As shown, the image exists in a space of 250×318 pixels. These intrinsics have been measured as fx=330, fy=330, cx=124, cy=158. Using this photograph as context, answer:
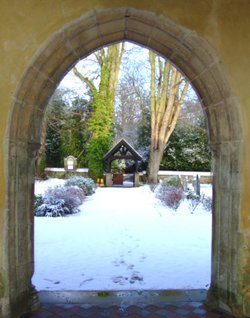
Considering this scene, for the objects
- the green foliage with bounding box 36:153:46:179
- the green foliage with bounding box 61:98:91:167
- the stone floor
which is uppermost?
the green foliage with bounding box 61:98:91:167

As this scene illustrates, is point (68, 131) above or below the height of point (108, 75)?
below

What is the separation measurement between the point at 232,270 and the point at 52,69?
8.52 ft

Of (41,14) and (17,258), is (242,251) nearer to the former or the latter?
(17,258)

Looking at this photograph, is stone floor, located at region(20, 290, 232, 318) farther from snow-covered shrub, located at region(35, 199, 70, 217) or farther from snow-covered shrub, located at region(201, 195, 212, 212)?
snow-covered shrub, located at region(201, 195, 212, 212)

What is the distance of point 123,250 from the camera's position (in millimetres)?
5922

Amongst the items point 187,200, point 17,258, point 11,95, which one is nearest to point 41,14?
point 11,95

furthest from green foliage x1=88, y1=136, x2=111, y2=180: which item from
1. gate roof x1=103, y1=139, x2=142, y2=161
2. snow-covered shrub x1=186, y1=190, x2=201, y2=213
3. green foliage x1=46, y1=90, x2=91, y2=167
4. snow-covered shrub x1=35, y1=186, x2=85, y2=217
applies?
snow-covered shrub x1=35, y1=186, x2=85, y2=217

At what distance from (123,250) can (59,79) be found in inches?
142

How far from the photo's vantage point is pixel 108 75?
62.5 feet

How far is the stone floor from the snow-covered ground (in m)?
0.32

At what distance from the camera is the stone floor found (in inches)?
126

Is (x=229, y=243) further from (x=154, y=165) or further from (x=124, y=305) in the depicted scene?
(x=154, y=165)

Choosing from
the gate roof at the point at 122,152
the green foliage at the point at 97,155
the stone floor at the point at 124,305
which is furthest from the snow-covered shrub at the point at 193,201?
the green foliage at the point at 97,155

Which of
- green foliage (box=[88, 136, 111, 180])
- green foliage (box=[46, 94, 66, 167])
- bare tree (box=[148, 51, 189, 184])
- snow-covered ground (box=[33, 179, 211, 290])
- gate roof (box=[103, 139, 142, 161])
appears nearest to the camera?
snow-covered ground (box=[33, 179, 211, 290])
